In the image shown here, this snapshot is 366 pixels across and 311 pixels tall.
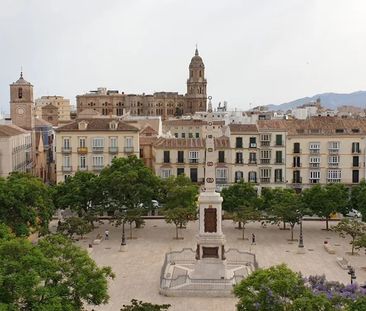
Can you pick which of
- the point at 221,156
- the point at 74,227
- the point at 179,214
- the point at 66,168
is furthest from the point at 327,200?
the point at 66,168

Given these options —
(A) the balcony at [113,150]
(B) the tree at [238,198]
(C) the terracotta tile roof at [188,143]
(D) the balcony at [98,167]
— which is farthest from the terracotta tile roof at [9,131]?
(B) the tree at [238,198]

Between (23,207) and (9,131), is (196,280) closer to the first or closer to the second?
Result: (23,207)

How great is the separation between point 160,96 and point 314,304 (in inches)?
5902

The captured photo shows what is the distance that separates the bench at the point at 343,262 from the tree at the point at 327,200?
9193 mm

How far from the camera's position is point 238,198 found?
55.7 m

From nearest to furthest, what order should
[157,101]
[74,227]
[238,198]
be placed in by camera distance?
1. [74,227]
2. [238,198]
3. [157,101]

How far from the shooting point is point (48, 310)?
22.7m

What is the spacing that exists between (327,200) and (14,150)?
110ft

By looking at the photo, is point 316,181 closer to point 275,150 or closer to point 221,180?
point 275,150

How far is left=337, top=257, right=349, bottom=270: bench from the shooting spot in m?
41.9

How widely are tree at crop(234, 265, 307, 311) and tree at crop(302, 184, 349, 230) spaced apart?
28.0 meters

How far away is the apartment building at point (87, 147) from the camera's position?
67875 mm

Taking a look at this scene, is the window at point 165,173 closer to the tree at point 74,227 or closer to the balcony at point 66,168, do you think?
the balcony at point 66,168

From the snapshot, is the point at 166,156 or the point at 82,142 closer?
the point at 82,142
